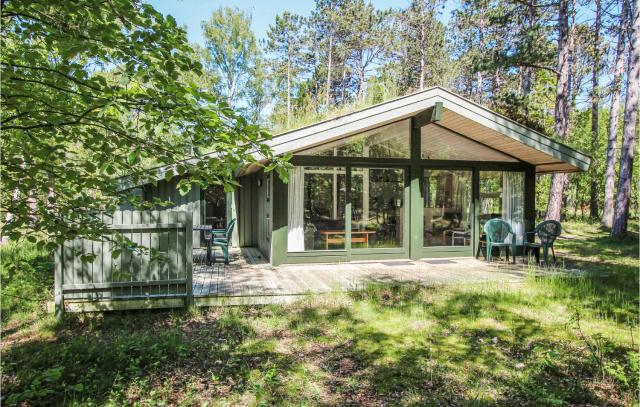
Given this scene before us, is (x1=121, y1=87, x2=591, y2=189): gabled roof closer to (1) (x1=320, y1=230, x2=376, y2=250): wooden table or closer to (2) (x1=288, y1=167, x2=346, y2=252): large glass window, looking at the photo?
(2) (x1=288, y1=167, x2=346, y2=252): large glass window

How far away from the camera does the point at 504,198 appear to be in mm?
8453

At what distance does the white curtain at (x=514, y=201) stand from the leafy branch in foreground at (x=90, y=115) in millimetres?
7520

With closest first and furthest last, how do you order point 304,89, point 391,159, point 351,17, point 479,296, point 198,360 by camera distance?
point 198,360 < point 479,296 < point 391,159 < point 351,17 < point 304,89

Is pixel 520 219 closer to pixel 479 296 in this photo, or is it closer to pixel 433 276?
pixel 433 276

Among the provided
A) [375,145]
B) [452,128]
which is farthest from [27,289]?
[452,128]

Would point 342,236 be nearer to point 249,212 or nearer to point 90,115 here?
point 249,212

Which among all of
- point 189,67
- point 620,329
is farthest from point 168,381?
point 620,329

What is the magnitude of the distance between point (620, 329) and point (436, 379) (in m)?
2.51

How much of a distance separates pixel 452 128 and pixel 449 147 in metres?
0.39

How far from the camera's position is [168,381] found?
10.4 ft

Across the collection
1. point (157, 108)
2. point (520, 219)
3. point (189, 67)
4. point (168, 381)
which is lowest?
point (168, 381)

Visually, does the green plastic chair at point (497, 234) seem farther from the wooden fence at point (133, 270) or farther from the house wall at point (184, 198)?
the house wall at point (184, 198)

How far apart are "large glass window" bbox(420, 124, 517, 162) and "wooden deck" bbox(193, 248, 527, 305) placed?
216 centimetres

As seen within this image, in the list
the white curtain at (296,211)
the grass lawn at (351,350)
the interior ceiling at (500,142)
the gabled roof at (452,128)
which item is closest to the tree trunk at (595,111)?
the interior ceiling at (500,142)
